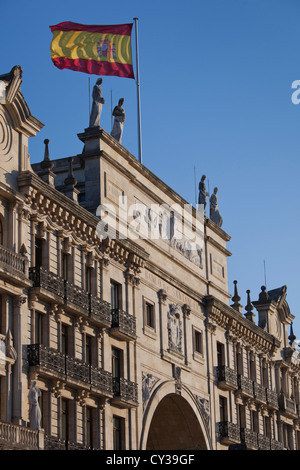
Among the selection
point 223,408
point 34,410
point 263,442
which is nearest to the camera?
point 34,410

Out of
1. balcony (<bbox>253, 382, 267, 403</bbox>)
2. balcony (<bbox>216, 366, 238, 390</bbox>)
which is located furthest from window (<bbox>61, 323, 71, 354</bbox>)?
balcony (<bbox>253, 382, 267, 403</bbox>)

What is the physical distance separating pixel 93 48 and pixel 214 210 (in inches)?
774

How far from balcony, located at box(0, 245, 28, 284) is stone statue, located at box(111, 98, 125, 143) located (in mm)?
14235

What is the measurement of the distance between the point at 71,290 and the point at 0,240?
500cm

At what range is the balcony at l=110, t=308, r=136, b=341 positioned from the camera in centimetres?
5246

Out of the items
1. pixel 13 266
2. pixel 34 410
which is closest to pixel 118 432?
pixel 34 410

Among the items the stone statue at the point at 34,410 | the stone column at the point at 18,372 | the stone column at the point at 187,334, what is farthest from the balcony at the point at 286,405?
the stone column at the point at 18,372

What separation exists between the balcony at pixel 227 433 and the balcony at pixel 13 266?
2332 cm

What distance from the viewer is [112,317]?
173ft

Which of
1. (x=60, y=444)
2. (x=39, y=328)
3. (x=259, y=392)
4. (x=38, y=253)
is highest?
(x=38, y=253)

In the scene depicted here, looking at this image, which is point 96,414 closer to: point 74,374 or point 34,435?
point 74,374

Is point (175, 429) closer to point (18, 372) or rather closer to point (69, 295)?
point (69, 295)

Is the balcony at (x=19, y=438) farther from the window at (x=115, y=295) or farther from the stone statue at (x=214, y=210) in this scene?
the stone statue at (x=214, y=210)

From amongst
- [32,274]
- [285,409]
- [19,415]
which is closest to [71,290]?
[32,274]
